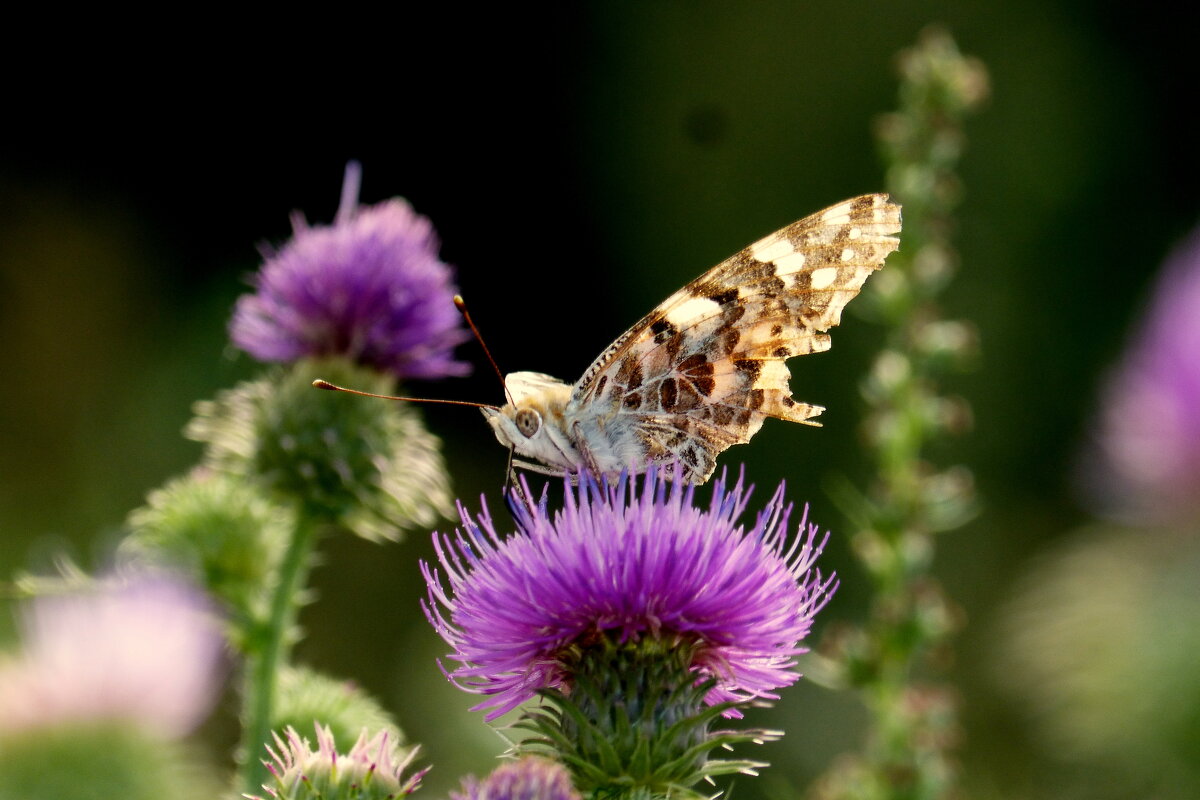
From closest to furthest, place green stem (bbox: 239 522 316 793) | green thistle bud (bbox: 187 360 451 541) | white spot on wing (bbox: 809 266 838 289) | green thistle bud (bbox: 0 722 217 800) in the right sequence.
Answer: green stem (bbox: 239 522 316 793) < green thistle bud (bbox: 0 722 217 800) < white spot on wing (bbox: 809 266 838 289) < green thistle bud (bbox: 187 360 451 541)

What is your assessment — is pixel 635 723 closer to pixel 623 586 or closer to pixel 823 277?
pixel 623 586

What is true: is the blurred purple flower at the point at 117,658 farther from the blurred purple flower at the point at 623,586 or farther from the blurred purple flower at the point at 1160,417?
the blurred purple flower at the point at 1160,417

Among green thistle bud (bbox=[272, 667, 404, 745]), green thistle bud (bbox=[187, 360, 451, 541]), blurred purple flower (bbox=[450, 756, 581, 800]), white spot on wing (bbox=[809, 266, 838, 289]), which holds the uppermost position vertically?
white spot on wing (bbox=[809, 266, 838, 289])

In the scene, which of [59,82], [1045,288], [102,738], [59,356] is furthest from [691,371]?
[59,82]

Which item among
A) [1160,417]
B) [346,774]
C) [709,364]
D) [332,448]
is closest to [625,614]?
[346,774]

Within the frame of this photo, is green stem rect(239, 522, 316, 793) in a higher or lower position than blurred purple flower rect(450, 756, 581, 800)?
higher

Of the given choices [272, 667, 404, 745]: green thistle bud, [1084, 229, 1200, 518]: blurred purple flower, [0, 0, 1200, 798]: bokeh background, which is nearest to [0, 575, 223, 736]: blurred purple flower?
[272, 667, 404, 745]: green thistle bud

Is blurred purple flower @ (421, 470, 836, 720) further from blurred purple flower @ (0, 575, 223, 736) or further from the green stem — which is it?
blurred purple flower @ (0, 575, 223, 736)
